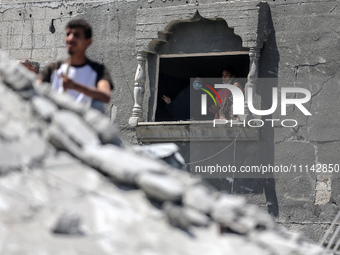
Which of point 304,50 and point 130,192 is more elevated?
point 304,50

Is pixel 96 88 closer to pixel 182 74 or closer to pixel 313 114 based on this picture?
pixel 313 114

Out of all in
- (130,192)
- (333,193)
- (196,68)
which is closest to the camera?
(130,192)

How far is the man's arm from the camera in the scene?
5.28 meters

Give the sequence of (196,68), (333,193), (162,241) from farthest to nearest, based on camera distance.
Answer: (196,68)
(333,193)
(162,241)

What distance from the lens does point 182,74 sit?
11328 mm

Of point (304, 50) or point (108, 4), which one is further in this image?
point (108, 4)

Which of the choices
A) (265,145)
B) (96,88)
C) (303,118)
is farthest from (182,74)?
(96,88)

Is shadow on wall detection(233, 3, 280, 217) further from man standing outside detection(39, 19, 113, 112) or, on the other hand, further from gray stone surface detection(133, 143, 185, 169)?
man standing outside detection(39, 19, 113, 112)

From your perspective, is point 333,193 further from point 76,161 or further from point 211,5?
point 76,161

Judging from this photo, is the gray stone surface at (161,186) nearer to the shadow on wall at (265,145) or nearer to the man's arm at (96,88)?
the man's arm at (96,88)

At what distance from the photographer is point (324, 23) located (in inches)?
410

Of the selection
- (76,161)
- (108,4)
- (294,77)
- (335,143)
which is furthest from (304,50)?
(76,161)

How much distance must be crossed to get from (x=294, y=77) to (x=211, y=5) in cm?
132

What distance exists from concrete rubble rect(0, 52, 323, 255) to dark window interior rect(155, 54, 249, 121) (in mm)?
6054
